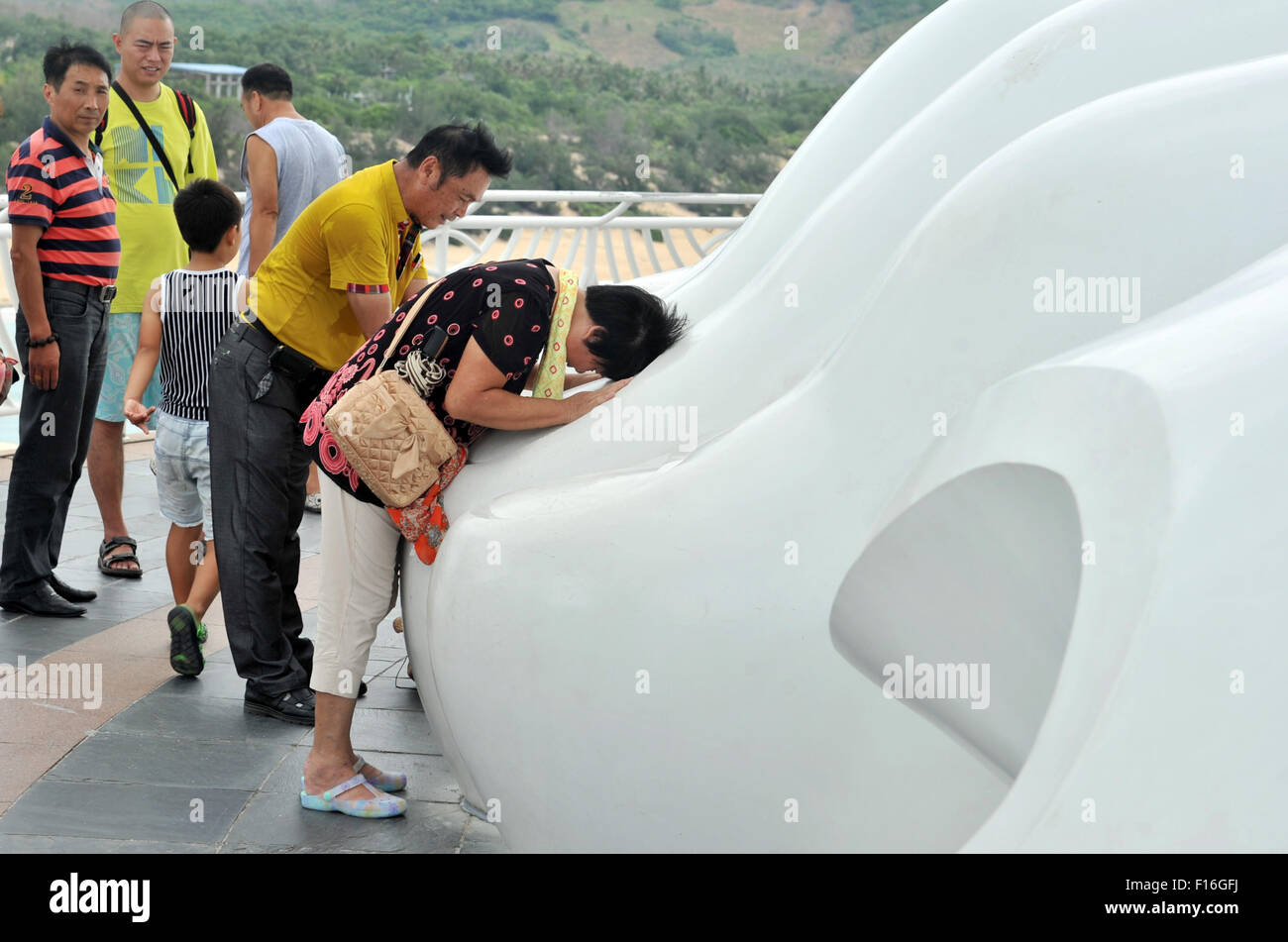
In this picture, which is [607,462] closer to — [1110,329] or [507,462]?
[507,462]

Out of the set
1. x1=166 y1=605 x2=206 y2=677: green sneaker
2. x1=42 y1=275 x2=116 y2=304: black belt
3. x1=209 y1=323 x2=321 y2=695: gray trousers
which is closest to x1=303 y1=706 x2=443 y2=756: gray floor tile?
x1=209 y1=323 x2=321 y2=695: gray trousers

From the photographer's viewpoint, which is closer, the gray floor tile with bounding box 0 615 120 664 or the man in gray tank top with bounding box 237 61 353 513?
the gray floor tile with bounding box 0 615 120 664

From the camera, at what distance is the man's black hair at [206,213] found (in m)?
4.23

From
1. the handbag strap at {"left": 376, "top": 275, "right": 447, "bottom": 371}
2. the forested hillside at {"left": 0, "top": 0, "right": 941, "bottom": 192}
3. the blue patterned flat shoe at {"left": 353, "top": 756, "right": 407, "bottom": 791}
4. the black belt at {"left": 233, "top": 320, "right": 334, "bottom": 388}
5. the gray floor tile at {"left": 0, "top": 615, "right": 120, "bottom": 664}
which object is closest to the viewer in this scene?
the handbag strap at {"left": 376, "top": 275, "right": 447, "bottom": 371}

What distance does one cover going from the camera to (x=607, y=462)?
2754 mm

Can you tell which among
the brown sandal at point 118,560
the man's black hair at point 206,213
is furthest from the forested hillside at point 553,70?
the man's black hair at point 206,213

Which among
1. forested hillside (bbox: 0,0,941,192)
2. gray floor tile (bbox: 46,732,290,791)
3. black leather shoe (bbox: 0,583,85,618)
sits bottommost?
gray floor tile (bbox: 46,732,290,791)

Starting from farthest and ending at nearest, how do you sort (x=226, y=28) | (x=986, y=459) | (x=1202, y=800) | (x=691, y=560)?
(x=226, y=28) < (x=691, y=560) < (x=986, y=459) < (x=1202, y=800)

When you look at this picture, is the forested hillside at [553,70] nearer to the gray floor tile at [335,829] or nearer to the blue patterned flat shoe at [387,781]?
the blue patterned flat shoe at [387,781]

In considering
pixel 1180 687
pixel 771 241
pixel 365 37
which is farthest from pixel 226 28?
pixel 1180 687

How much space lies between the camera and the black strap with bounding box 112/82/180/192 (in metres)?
5.32

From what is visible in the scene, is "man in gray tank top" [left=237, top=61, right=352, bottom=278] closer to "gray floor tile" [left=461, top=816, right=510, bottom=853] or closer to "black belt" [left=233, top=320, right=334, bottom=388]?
"black belt" [left=233, top=320, right=334, bottom=388]

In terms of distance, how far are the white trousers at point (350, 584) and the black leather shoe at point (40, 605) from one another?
1.93m

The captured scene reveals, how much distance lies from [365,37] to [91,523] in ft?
99.8
